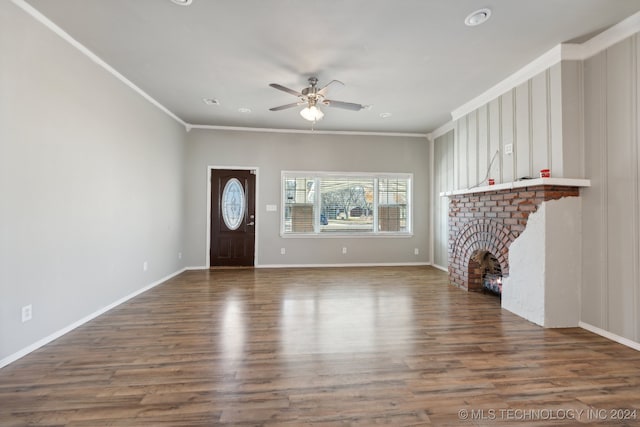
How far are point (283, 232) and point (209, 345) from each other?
381 cm

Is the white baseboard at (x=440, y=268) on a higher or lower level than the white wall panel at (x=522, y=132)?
lower

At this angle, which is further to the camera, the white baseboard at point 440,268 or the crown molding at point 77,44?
the white baseboard at point 440,268

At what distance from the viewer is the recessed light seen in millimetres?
2523

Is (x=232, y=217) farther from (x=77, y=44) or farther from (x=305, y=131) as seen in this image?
(x=77, y=44)

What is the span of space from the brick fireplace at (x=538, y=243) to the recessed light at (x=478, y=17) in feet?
5.44

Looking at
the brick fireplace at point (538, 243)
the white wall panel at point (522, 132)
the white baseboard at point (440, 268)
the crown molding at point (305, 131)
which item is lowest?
the white baseboard at point (440, 268)

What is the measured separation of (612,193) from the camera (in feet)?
9.23

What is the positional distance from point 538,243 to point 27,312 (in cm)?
485

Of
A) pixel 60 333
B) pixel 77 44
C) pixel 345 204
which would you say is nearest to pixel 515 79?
pixel 345 204

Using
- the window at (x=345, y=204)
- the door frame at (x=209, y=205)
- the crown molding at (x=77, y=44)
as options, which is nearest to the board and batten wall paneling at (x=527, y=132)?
the window at (x=345, y=204)

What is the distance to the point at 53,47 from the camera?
2.71 meters

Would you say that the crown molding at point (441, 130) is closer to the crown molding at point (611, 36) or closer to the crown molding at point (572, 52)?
the crown molding at point (572, 52)

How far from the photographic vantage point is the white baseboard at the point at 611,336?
2.59 metres

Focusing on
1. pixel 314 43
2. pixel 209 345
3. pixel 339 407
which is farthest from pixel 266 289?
pixel 314 43
